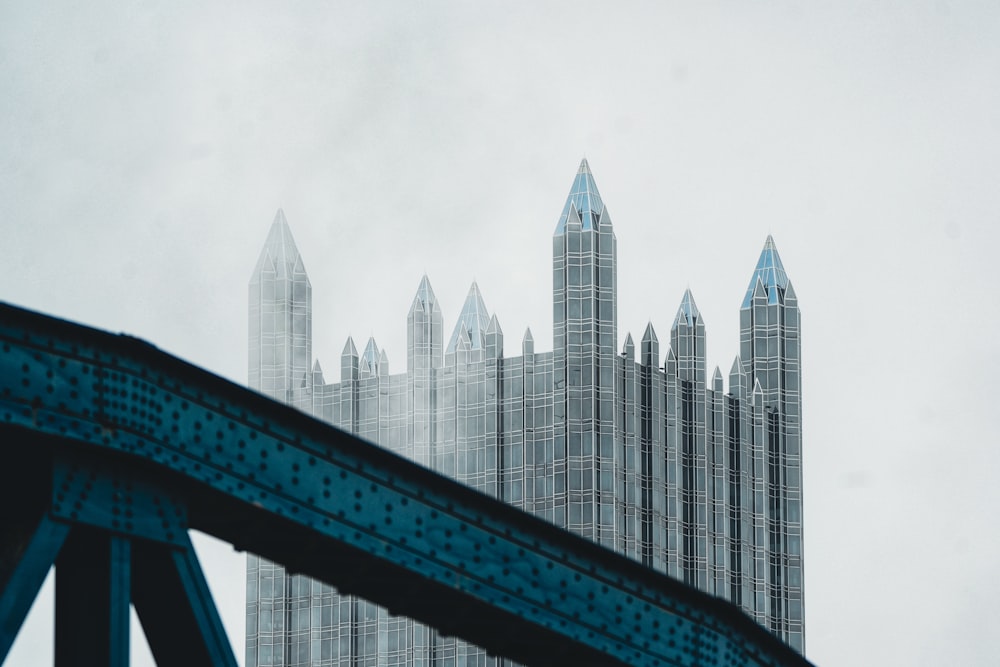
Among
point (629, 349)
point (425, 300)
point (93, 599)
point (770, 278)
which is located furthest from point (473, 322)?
point (93, 599)

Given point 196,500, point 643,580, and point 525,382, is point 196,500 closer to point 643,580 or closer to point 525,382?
point 643,580

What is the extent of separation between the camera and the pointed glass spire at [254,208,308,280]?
9675cm

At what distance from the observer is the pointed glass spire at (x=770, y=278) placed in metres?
98.8

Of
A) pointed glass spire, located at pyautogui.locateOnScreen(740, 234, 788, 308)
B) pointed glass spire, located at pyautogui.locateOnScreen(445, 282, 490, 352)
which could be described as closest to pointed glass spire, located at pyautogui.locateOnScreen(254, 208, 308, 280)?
pointed glass spire, located at pyautogui.locateOnScreen(445, 282, 490, 352)

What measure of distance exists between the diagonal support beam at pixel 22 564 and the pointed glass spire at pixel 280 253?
84.9m

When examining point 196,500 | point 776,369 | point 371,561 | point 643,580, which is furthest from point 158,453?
point 776,369

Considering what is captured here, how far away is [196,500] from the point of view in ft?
40.8

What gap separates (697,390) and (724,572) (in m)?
6.72

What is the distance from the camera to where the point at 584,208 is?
88.4 m

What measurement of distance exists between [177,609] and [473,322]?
81364 mm

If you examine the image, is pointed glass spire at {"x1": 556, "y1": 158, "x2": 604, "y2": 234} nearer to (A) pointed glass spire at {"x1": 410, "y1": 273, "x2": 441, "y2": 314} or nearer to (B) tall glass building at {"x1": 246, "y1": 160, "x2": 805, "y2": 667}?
(B) tall glass building at {"x1": 246, "y1": 160, "x2": 805, "y2": 667}

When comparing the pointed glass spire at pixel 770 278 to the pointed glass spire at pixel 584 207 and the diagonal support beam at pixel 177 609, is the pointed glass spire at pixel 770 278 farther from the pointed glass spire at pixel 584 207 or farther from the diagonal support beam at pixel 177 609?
the diagonal support beam at pixel 177 609

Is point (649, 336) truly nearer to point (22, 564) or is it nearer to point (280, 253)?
point (280, 253)

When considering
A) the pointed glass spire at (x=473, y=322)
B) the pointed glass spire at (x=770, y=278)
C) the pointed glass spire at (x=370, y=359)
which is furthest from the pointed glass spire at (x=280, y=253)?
the pointed glass spire at (x=770, y=278)
